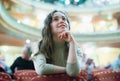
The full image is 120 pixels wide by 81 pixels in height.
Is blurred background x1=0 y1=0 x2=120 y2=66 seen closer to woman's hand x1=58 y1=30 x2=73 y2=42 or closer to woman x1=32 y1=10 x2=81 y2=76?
woman x1=32 y1=10 x2=81 y2=76

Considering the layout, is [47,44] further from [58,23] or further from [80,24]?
[80,24]

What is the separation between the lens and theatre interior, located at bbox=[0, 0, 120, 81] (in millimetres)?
16156

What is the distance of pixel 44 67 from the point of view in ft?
5.01

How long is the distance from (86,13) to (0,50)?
7606 mm

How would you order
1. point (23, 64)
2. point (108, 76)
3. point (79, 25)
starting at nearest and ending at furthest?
point (108, 76), point (23, 64), point (79, 25)

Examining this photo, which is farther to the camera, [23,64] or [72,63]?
[23,64]

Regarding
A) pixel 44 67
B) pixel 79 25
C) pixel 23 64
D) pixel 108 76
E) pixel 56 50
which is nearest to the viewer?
pixel 44 67

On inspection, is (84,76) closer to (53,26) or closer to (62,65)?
(62,65)

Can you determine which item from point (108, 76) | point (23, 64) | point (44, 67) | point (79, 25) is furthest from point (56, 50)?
point (79, 25)

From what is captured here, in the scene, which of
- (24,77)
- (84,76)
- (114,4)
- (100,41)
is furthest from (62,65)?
(114,4)

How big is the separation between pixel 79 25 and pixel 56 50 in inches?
746

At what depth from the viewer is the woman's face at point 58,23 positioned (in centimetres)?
168

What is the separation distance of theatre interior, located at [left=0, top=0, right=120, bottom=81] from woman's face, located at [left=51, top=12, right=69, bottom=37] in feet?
43.5

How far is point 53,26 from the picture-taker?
5.63ft
